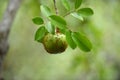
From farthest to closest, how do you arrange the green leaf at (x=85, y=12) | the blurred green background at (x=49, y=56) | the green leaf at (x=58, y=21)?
the blurred green background at (x=49, y=56), the green leaf at (x=85, y=12), the green leaf at (x=58, y=21)

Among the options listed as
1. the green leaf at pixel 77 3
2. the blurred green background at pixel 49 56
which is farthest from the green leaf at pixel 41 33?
the blurred green background at pixel 49 56

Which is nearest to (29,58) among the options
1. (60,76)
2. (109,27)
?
(60,76)

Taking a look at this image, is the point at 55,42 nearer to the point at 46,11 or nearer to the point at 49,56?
the point at 46,11

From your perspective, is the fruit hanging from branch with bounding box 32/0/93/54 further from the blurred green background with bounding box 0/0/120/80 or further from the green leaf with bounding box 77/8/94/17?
the blurred green background with bounding box 0/0/120/80

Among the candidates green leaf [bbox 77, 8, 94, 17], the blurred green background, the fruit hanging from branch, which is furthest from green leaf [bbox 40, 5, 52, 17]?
the blurred green background

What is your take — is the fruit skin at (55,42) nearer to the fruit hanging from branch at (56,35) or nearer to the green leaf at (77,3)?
the fruit hanging from branch at (56,35)

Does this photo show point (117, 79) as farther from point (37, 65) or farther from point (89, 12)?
point (89, 12)
